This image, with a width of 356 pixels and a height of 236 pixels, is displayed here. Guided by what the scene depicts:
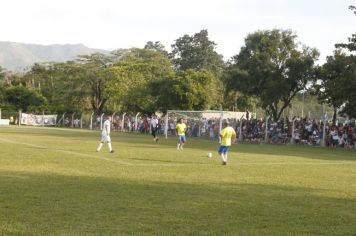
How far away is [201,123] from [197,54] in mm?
53813

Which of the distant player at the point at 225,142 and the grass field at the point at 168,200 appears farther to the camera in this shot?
the distant player at the point at 225,142

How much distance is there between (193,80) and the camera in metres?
63.7

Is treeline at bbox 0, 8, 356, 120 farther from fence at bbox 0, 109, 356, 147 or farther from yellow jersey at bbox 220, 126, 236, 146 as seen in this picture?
yellow jersey at bbox 220, 126, 236, 146

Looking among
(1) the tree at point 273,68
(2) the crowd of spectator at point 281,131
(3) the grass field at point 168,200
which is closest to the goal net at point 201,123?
(2) the crowd of spectator at point 281,131

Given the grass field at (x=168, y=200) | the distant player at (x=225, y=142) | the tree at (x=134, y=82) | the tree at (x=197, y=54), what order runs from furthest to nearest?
1. the tree at (x=197, y=54)
2. the tree at (x=134, y=82)
3. the distant player at (x=225, y=142)
4. the grass field at (x=168, y=200)

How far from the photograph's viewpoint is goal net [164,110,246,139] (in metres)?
45.3

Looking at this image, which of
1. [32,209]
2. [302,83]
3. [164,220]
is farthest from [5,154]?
[302,83]

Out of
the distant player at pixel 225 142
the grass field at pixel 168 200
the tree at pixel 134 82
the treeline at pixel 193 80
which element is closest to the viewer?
the grass field at pixel 168 200

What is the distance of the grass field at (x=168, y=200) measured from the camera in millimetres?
8180

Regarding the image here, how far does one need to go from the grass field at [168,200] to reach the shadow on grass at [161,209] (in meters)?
0.01

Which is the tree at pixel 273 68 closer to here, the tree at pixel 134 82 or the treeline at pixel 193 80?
the treeline at pixel 193 80

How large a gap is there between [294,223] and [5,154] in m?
13.7

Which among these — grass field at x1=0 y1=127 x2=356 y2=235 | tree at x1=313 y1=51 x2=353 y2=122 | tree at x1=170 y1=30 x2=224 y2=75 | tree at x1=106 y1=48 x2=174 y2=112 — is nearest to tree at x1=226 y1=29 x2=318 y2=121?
tree at x1=313 y1=51 x2=353 y2=122

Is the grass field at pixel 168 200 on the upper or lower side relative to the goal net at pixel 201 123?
lower
